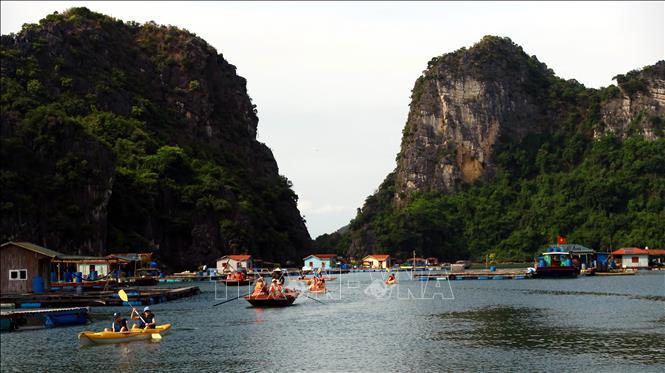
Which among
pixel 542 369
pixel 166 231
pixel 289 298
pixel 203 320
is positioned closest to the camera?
pixel 542 369

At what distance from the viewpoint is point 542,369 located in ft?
141

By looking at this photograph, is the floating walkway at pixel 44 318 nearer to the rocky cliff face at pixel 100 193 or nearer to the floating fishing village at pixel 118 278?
the floating fishing village at pixel 118 278

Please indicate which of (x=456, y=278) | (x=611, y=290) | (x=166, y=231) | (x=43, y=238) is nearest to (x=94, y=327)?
(x=611, y=290)

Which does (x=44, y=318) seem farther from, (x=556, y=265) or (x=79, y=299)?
(x=556, y=265)

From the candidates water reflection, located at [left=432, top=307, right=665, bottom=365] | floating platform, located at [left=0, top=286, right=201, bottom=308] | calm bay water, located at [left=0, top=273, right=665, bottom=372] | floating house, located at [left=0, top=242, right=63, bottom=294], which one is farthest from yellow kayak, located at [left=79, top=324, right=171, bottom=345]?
floating house, located at [left=0, top=242, right=63, bottom=294]

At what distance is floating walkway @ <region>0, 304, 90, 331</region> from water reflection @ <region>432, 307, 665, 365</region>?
29345 mm

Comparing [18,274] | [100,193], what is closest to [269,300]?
[18,274]

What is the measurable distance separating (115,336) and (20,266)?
37011 millimetres

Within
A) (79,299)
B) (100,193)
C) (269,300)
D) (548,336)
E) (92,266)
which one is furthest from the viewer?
(100,193)

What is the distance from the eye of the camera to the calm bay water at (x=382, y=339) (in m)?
46.2

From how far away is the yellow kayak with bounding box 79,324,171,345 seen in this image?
53.5 metres

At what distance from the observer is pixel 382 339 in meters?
56.4

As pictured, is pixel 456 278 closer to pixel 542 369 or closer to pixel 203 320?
pixel 203 320

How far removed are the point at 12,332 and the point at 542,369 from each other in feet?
131
